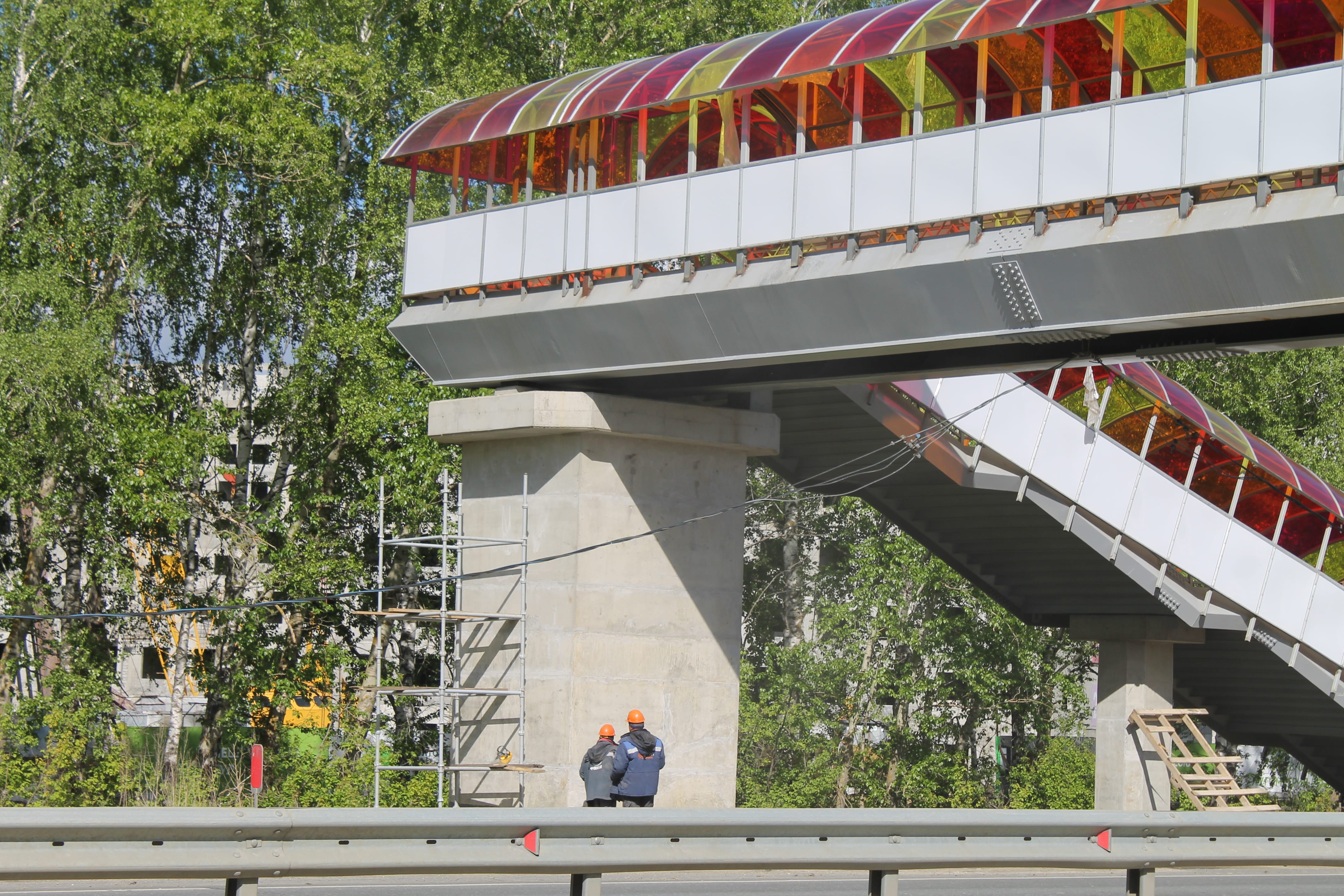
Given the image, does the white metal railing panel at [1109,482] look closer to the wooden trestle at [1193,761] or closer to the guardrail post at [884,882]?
the wooden trestle at [1193,761]

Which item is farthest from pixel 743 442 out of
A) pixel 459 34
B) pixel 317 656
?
pixel 459 34

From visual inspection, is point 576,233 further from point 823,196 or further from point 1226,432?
point 1226,432

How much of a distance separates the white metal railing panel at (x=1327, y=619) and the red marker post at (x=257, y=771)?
14.2m

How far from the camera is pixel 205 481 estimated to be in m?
27.5

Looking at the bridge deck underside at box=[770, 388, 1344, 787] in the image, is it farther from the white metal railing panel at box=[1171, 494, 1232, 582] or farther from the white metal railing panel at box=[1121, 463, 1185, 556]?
the white metal railing panel at box=[1171, 494, 1232, 582]

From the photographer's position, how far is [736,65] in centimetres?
1578

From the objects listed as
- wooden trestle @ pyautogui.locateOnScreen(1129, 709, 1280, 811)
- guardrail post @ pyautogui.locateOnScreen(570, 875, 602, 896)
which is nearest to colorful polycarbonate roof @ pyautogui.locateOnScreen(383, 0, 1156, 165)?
guardrail post @ pyautogui.locateOnScreen(570, 875, 602, 896)

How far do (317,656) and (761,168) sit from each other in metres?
15.5

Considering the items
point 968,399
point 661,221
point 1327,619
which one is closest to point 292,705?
point 968,399

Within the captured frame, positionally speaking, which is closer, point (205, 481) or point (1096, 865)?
point (1096, 865)

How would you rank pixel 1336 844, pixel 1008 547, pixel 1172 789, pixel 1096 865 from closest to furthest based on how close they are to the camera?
pixel 1096 865, pixel 1336 844, pixel 1008 547, pixel 1172 789

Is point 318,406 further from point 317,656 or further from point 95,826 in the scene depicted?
point 95,826

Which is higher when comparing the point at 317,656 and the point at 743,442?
the point at 743,442

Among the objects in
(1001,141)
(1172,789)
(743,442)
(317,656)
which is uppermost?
(1001,141)
